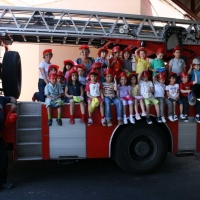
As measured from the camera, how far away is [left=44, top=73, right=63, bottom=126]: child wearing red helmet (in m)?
4.80

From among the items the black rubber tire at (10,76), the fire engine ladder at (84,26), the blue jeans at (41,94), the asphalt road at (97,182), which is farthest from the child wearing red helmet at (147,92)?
the black rubber tire at (10,76)

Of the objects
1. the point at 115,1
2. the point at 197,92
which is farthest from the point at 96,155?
the point at 115,1

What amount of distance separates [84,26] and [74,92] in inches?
90.2

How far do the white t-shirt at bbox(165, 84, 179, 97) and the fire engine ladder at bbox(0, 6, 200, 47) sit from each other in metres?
1.77

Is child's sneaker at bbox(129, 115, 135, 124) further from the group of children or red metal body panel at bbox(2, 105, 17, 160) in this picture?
red metal body panel at bbox(2, 105, 17, 160)

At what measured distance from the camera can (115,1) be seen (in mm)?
12773

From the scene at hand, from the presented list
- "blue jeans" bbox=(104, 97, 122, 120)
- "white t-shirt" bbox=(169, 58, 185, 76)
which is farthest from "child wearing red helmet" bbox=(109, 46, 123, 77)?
"white t-shirt" bbox=(169, 58, 185, 76)

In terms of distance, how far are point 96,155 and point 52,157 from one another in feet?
2.48

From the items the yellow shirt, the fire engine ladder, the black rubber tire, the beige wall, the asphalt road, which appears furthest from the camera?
the beige wall

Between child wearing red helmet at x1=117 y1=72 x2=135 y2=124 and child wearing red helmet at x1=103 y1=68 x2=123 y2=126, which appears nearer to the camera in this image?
child wearing red helmet at x1=103 y1=68 x2=123 y2=126

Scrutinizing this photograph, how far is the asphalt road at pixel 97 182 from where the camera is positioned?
4.36 metres

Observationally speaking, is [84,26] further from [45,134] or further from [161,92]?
[45,134]

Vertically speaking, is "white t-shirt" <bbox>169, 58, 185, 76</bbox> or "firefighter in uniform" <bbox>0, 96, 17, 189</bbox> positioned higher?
"white t-shirt" <bbox>169, 58, 185, 76</bbox>

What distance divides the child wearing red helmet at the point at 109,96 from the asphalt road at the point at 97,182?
105cm
